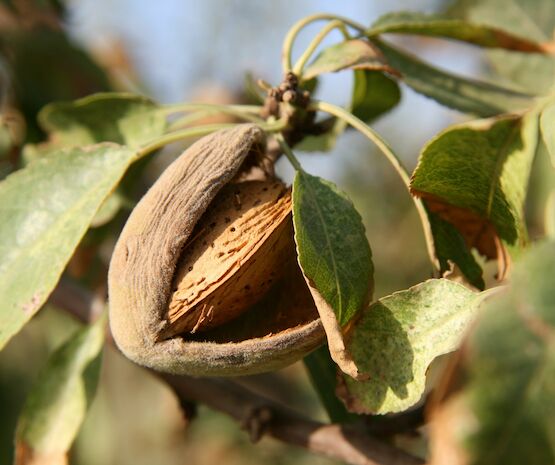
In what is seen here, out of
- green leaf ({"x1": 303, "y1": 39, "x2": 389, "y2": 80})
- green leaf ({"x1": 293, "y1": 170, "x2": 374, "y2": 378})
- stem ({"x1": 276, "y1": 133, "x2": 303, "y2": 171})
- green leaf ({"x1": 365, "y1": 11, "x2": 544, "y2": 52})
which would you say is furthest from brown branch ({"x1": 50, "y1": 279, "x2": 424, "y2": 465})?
green leaf ({"x1": 365, "y1": 11, "x2": 544, "y2": 52})

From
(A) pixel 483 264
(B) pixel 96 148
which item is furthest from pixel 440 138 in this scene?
(B) pixel 96 148

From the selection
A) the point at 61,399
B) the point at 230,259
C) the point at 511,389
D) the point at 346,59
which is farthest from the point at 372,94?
the point at 511,389

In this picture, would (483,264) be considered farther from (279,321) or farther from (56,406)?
(56,406)

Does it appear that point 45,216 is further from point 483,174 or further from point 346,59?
point 483,174

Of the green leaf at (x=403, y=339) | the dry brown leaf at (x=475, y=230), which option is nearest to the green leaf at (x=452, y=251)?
the dry brown leaf at (x=475, y=230)

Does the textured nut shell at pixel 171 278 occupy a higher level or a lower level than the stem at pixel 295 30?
lower

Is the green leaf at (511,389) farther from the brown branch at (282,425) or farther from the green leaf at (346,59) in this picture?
the green leaf at (346,59)
